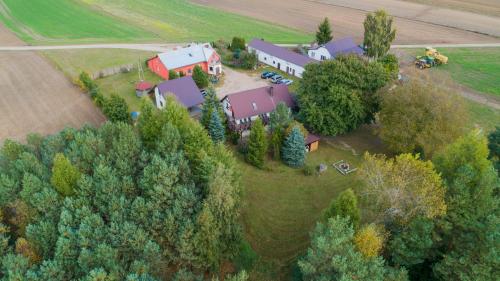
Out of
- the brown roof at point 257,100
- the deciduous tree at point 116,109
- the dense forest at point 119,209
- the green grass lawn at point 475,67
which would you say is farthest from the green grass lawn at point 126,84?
the green grass lawn at point 475,67

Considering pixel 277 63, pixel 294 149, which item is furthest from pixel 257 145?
pixel 277 63

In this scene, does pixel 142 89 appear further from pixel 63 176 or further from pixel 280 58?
pixel 63 176

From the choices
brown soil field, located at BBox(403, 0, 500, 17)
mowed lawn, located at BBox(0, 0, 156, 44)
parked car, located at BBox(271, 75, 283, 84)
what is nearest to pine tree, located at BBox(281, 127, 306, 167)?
parked car, located at BBox(271, 75, 283, 84)

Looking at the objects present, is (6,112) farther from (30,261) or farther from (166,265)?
(166,265)

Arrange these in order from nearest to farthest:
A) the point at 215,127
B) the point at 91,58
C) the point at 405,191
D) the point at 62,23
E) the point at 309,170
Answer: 1. the point at 405,191
2. the point at 309,170
3. the point at 215,127
4. the point at 91,58
5. the point at 62,23

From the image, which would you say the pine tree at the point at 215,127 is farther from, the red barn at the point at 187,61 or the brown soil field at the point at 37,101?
the red barn at the point at 187,61

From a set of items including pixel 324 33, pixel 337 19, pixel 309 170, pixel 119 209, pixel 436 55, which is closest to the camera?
pixel 119 209
